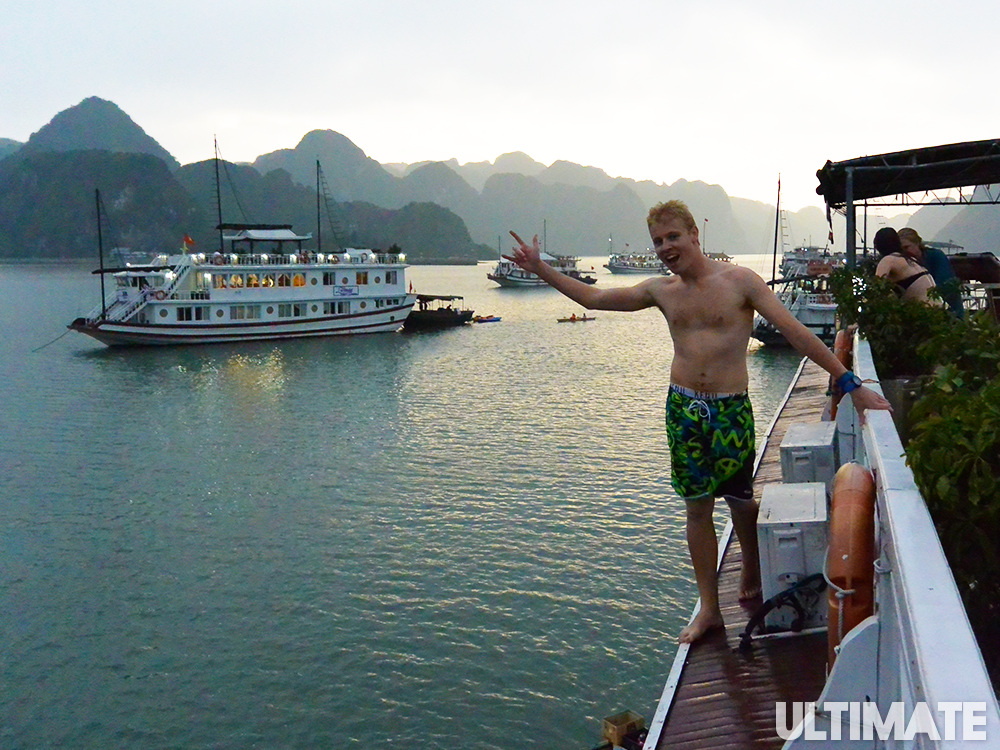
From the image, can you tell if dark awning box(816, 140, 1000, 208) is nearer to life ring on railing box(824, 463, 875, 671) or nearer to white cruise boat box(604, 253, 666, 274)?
life ring on railing box(824, 463, 875, 671)

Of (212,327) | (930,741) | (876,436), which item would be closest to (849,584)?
(876,436)

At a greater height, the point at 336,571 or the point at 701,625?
the point at 701,625

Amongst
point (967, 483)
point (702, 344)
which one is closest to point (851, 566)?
point (967, 483)

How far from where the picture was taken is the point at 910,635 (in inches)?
89.4

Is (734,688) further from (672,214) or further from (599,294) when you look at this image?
(672,214)

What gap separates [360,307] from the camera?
55.3 metres

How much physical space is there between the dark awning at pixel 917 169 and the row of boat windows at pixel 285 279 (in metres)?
41.1

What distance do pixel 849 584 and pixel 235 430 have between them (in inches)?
1033

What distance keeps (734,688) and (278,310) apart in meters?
50.4

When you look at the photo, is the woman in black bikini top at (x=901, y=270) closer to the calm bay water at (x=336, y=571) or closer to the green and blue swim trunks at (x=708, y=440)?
the green and blue swim trunks at (x=708, y=440)

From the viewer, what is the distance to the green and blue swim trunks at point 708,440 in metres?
4.43

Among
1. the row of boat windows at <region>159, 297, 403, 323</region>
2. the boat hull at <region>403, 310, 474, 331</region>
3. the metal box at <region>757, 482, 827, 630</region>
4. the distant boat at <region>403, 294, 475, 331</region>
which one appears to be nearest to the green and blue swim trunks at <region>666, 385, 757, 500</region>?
the metal box at <region>757, 482, 827, 630</region>

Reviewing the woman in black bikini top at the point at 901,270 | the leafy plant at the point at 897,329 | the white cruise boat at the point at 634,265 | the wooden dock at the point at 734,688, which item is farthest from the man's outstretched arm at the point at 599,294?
the white cruise boat at the point at 634,265

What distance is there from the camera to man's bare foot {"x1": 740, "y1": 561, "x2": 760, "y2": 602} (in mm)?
5500
